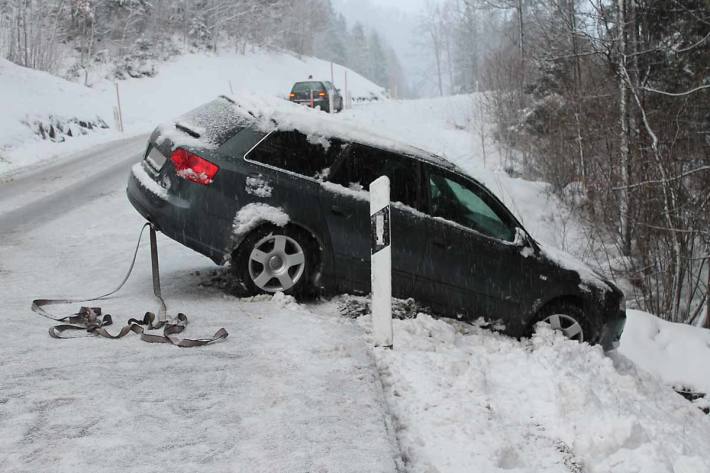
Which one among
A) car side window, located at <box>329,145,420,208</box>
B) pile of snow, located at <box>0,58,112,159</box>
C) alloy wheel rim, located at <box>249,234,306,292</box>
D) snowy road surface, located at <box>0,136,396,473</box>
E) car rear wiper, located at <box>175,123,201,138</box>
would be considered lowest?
snowy road surface, located at <box>0,136,396,473</box>

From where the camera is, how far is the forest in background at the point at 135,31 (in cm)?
3672

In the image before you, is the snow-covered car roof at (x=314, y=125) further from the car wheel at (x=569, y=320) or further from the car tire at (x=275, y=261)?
the car wheel at (x=569, y=320)

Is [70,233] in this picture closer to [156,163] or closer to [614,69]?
[156,163]

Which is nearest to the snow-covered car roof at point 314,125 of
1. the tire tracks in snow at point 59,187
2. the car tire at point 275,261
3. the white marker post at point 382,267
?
the car tire at point 275,261

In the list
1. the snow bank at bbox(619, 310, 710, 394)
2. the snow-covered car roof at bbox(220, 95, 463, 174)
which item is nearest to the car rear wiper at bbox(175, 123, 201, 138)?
the snow-covered car roof at bbox(220, 95, 463, 174)

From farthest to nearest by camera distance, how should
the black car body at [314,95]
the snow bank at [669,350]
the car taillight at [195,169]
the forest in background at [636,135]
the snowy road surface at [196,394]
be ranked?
the black car body at [314,95], the forest in background at [636,135], the snow bank at [669,350], the car taillight at [195,169], the snowy road surface at [196,394]

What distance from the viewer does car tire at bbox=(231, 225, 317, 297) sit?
18.4 ft

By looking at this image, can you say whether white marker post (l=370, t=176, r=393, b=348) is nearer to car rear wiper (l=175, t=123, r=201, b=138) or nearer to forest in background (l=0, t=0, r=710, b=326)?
car rear wiper (l=175, t=123, r=201, b=138)

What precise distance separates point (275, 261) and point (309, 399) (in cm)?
221

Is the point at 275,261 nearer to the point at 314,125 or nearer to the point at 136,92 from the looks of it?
the point at 314,125

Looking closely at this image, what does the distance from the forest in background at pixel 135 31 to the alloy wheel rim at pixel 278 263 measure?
35.0m

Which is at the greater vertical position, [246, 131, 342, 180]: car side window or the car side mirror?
[246, 131, 342, 180]: car side window

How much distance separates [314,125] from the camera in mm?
5863

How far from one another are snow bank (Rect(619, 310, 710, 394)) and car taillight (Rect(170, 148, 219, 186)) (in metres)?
5.47
